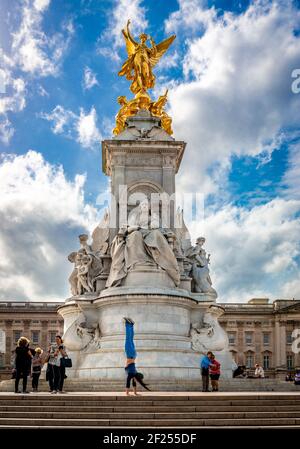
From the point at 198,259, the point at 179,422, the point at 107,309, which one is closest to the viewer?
the point at 179,422

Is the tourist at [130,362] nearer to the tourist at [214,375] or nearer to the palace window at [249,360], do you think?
the tourist at [214,375]

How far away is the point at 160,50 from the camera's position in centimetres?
3278

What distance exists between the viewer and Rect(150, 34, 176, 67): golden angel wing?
107 ft

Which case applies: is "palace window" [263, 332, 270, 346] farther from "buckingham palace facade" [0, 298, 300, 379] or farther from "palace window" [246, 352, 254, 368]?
"palace window" [246, 352, 254, 368]

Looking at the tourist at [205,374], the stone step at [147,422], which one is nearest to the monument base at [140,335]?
the tourist at [205,374]

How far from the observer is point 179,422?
13070 mm

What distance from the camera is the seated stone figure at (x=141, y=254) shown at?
26.4 metres

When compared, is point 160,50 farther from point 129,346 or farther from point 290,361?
point 290,361

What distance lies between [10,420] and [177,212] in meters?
17.6

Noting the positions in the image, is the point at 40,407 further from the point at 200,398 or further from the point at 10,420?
the point at 200,398

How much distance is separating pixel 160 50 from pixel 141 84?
7.09 ft

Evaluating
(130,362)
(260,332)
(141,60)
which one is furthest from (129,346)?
(260,332)
